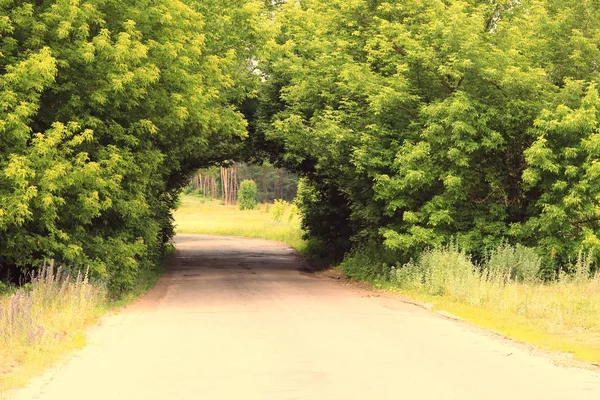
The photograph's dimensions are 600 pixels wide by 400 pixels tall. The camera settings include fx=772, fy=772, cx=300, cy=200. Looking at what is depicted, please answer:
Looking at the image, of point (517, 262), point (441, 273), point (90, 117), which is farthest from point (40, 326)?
point (517, 262)

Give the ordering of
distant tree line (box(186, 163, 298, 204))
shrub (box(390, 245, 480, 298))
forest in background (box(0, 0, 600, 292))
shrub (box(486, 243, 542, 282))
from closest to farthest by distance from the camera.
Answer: forest in background (box(0, 0, 600, 292)) → shrub (box(390, 245, 480, 298)) → shrub (box(486, 243, 542, 282)) → distant tree line (box(186, 163, 298, 204))

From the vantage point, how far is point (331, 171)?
90.8ft

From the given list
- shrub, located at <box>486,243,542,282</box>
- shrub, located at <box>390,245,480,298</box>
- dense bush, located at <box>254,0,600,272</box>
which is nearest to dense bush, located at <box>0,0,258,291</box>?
dense bush, located at <box>254,0,600,272</box>

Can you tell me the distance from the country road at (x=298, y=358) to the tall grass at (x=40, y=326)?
294 millimetres

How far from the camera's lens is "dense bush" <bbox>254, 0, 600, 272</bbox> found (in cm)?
2075

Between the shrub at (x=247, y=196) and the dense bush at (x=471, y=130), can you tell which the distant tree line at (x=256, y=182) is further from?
the dense bush at (x=471, y=130)

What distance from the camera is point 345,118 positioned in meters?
25.0

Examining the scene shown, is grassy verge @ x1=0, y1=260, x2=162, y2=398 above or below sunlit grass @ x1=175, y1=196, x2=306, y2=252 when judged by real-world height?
above

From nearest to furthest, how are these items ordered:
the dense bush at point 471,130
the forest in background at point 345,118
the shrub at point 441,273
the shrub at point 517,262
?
the forest in background at point 345,118 → the shrub at point 441,273 → the shrub at point 517,262 → the dense bush at point 471,130

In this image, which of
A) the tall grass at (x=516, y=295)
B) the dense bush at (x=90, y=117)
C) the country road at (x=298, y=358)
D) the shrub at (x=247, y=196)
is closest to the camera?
the country road at (x=298, y=358)

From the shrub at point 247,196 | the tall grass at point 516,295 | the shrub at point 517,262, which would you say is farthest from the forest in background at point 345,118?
the shrub at point 247,196

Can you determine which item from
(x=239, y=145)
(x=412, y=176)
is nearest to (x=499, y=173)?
(x=412, y=176)

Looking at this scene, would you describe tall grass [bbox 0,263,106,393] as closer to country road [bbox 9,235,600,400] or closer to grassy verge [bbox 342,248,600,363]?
country road [bbox 9,235,600,400]

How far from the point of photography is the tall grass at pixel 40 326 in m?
9.94
